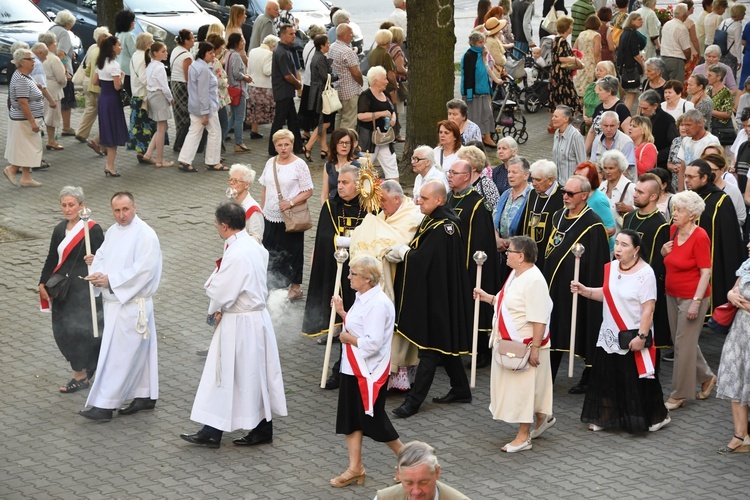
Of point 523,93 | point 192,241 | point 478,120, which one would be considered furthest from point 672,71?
point 192,241

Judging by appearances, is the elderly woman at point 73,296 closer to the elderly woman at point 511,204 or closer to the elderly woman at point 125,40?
the elderly woman at point 511,204

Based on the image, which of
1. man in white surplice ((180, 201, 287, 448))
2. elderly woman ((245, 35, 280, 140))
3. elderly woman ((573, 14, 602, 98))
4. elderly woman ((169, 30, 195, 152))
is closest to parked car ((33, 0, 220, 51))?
elderly woman ((245, 35, 280, 140))

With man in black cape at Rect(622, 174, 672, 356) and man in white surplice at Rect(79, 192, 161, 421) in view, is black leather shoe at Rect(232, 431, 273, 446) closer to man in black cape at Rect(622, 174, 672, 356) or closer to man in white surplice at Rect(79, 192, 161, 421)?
man in white surplice at Rect(79, 192, 161, 421)

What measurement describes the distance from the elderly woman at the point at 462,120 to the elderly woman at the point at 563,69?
215 inches

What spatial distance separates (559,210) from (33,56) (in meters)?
8.72

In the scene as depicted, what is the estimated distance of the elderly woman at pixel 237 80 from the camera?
18.0 m

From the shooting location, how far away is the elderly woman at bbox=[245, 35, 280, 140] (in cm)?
1852

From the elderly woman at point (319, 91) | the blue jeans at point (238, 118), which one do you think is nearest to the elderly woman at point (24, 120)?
the blue jeans at point (238, 118)

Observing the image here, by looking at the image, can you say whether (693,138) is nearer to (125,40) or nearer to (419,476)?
(419,476)

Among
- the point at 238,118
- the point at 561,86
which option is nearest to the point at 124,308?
the point at 238,118

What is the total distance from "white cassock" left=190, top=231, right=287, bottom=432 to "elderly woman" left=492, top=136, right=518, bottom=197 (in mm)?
3142

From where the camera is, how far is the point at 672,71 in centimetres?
2000

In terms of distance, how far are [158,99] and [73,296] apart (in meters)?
7.12

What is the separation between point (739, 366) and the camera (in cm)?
923
